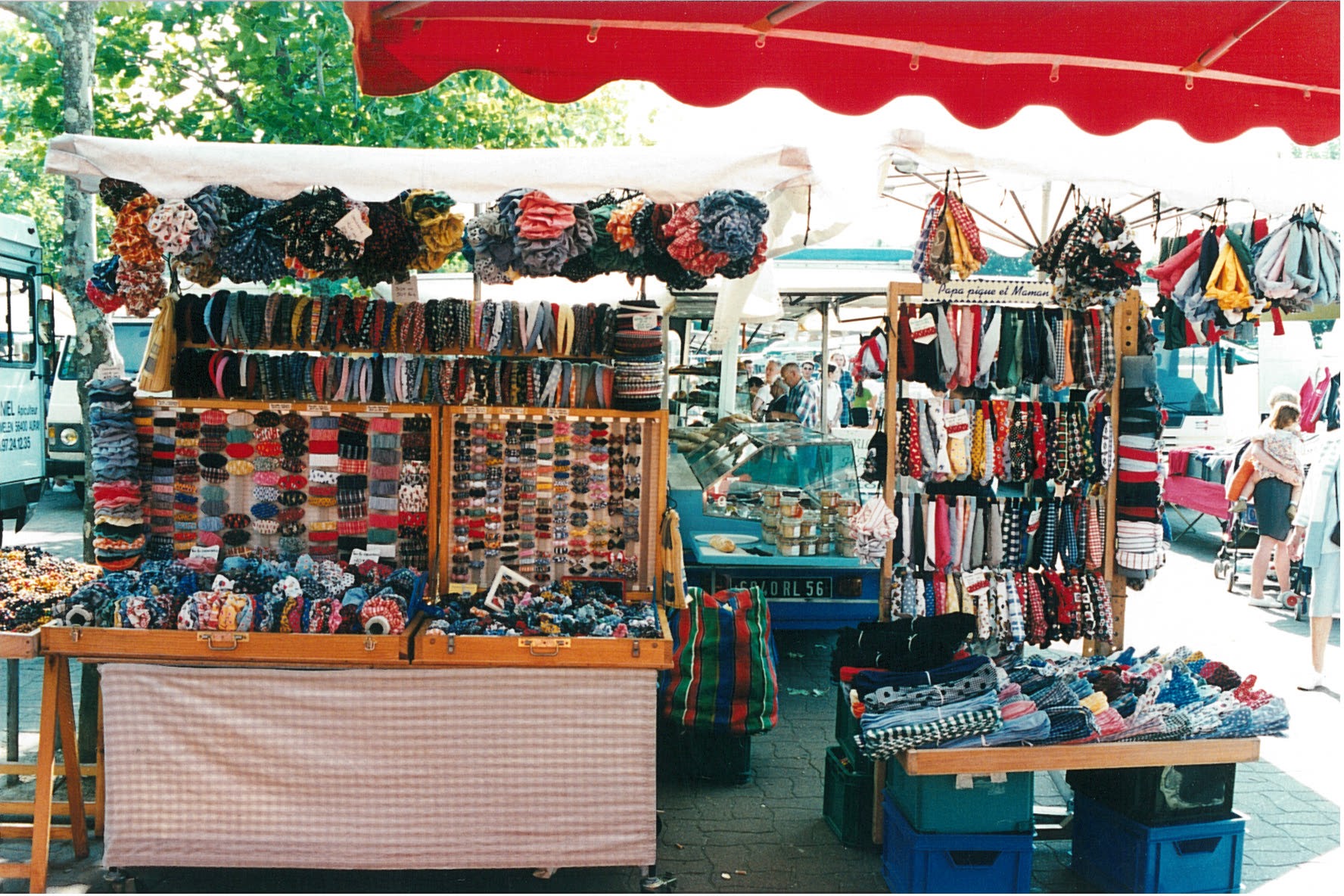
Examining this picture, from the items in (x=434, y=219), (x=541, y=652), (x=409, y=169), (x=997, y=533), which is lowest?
(x=541, y=652)

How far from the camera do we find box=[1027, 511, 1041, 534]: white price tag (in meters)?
4.52

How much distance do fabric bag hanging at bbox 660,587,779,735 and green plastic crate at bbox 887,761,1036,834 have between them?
3.37 feet

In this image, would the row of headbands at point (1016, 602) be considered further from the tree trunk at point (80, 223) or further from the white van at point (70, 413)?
the white van at point (70, 413)

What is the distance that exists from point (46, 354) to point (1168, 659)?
10973mm

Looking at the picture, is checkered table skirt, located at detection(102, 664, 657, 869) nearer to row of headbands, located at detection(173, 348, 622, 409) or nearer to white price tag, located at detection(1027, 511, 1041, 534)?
row of headbands, located at detection(173, 348, 622, 409)

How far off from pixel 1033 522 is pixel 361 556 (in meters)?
2.89

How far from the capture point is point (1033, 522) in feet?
14.9

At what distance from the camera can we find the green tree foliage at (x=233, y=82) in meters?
8.59

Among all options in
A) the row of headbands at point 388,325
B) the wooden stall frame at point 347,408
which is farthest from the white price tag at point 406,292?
the wooden stall frame at point 347,408

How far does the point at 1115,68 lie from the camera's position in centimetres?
392

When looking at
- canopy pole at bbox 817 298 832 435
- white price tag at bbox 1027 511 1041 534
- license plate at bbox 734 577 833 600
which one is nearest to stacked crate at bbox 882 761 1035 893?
white price tag at bbox 1027 511 1041 534

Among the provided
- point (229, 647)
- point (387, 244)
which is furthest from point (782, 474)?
point (229, 647)

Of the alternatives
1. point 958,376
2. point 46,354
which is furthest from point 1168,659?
point 46,354

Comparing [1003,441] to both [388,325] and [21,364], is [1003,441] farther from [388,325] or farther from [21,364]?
[21,364]
